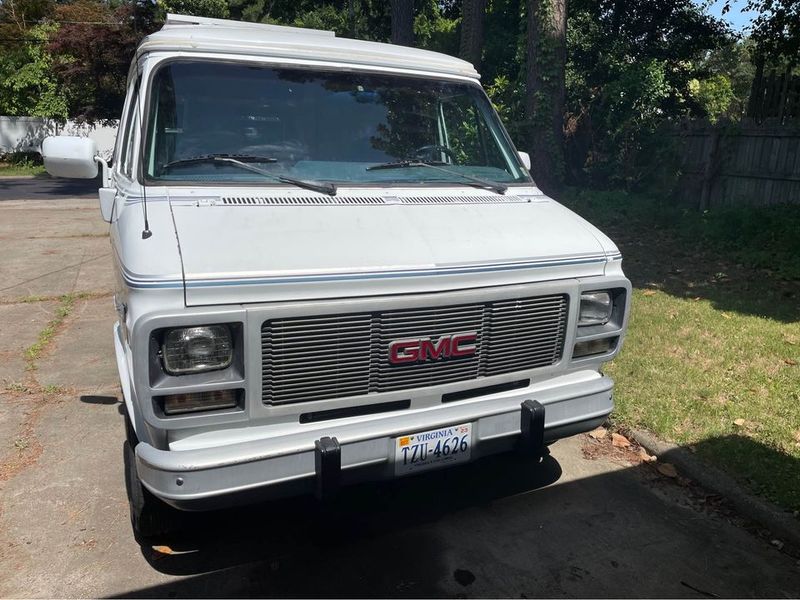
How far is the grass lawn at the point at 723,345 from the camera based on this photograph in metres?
4.43

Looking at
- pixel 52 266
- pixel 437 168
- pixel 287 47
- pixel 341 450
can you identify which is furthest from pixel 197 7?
pixel 341 450

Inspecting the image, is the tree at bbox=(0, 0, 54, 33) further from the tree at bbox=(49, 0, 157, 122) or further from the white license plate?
the white license plate

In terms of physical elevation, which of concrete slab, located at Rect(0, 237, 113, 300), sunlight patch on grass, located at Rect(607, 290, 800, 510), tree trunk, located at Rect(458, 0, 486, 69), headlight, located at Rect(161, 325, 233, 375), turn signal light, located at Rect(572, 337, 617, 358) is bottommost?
concrete slab, located at Rect(0, 237, 113, 300)

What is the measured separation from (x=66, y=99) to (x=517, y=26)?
21.1 metres

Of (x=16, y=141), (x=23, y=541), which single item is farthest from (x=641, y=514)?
(x=16, y=141)

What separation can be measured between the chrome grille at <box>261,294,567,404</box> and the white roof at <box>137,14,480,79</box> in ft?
6.43

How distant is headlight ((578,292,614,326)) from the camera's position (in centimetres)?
350

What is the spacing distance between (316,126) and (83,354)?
3.68 meters

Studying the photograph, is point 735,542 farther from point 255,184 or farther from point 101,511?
point 101,511

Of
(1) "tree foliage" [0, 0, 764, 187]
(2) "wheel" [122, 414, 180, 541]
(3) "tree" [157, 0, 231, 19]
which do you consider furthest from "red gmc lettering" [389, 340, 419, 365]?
(3) "tree" [157, 0, 231, 19]

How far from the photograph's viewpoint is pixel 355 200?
11.5ft

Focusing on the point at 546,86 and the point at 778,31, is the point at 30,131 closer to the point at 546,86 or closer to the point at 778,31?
the point at 546,86

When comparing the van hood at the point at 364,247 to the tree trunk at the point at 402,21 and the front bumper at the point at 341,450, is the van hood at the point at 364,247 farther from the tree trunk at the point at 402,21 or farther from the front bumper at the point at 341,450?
the tree trunk at the point at 402,21

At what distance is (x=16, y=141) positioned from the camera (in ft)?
101
